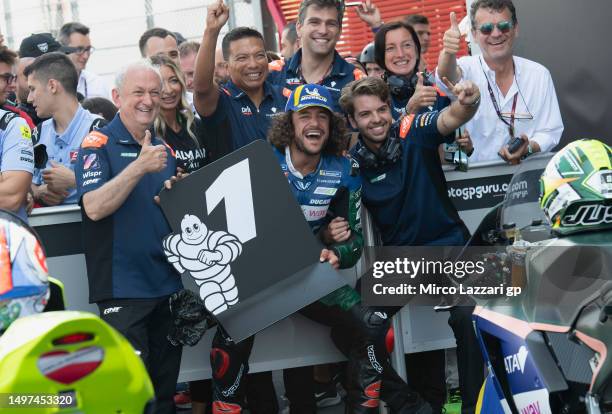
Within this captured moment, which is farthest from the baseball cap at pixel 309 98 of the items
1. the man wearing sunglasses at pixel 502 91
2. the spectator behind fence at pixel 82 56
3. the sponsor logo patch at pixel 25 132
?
the spectator behind fence at pixel 82 56

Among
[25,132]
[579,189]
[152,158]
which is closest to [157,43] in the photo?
[25,132]

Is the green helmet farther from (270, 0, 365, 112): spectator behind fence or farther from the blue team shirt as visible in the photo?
(270, 0, 365, 112): spectator behind fence

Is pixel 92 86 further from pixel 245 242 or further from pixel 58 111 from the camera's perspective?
pixel 245 242

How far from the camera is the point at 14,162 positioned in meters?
5.77

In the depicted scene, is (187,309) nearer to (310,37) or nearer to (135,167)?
(135,167)

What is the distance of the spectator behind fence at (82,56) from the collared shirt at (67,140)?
8.38 feet

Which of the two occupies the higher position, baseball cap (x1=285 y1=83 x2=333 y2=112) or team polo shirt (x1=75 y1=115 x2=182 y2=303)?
baseball cap (x1=285 y1=83 x2=333 y2=112)

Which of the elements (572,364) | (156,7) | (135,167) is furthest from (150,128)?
(156,7)

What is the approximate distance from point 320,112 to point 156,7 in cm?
598

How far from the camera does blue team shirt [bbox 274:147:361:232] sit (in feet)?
19.2

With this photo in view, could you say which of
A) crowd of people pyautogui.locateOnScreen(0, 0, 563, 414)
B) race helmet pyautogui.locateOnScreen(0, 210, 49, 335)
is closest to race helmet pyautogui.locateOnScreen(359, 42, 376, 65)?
crowd of people pyautogui.locateOnScreen(0, 0, 563, 414)

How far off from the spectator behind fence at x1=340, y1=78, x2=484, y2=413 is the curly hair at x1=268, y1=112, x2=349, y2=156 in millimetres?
117

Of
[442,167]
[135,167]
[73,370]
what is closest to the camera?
[73,370]

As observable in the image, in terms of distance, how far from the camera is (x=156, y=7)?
37.4 feet
